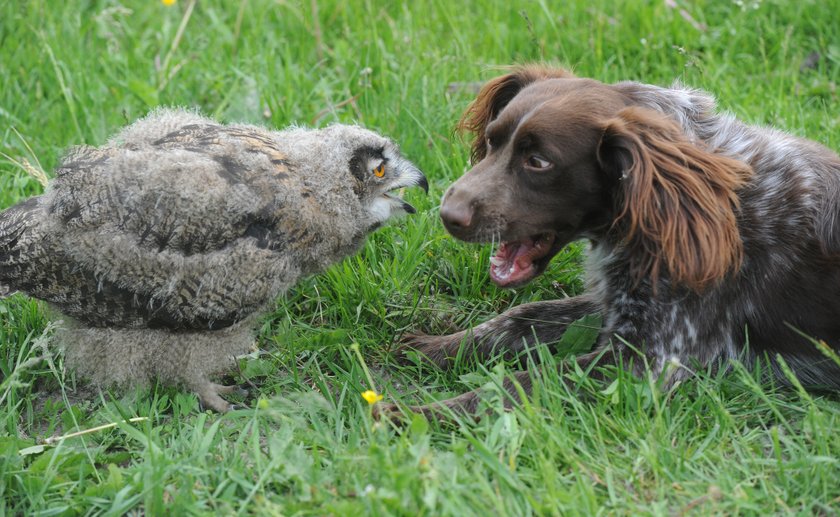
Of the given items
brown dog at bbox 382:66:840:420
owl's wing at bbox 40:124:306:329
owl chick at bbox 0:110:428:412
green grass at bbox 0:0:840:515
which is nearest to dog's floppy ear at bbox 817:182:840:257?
brown dog at bbox 382:66:840:420

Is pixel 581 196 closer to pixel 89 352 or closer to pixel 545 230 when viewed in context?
pixel 545 230

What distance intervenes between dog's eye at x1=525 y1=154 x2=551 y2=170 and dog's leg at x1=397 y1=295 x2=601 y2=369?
0.80 meters

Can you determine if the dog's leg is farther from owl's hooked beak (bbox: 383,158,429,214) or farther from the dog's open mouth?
owl's hooked beak (bbox: 383,158,429,214)

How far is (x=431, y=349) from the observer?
4250mm

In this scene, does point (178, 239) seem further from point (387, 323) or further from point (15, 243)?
point (387, 323)

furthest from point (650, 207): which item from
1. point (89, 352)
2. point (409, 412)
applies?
point (89, 352)

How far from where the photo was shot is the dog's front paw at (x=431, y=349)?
4176 mm

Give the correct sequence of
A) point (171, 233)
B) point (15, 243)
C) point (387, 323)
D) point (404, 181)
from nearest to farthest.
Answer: point (171, 233) < point (15, 243) < point (404, 181) < point (387, 323)

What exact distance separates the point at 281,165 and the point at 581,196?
3.81 feet

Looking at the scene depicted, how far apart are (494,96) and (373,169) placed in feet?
2.31

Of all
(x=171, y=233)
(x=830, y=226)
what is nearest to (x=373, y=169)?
(x=171, y=233)

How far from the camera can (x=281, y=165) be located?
3.87 meters

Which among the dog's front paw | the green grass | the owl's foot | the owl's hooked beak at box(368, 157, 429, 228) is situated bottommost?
the dog's front paw

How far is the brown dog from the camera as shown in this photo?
11.4ft
